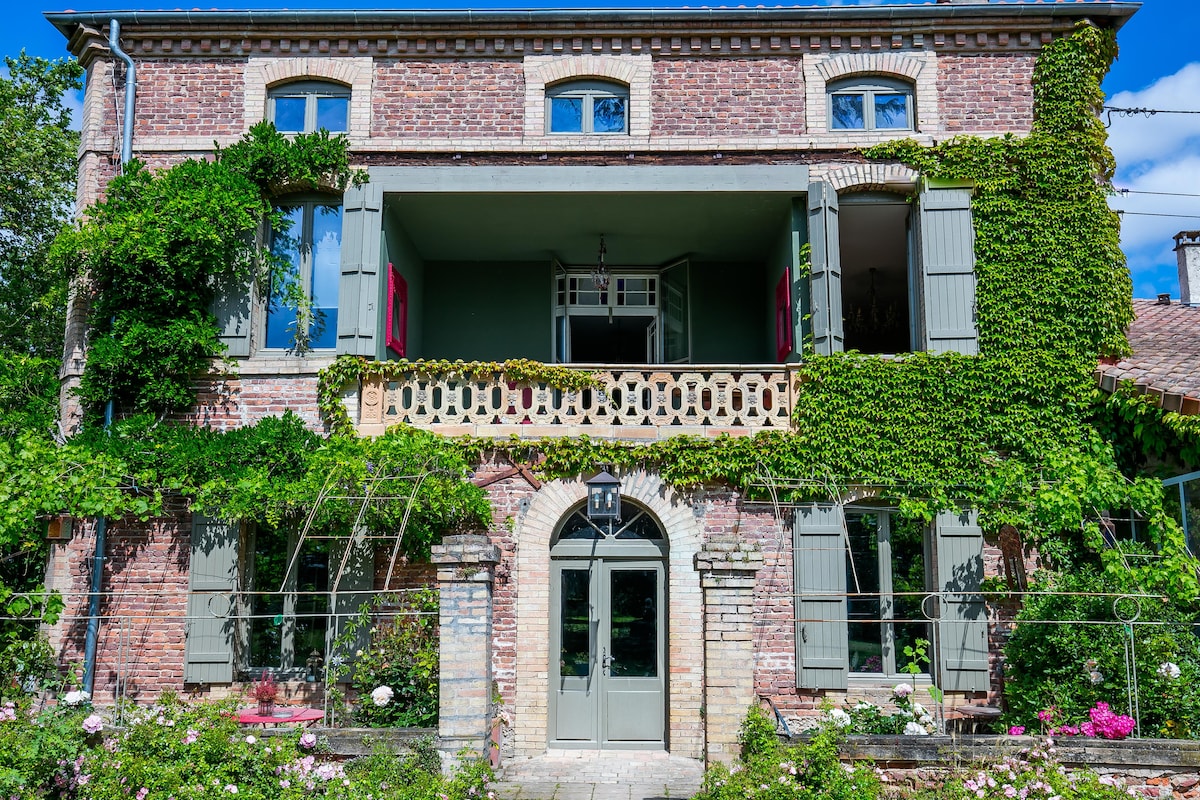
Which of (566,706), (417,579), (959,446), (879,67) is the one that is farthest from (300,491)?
(879,67)

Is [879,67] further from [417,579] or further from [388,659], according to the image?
[388,659]

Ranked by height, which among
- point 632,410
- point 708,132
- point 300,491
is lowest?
point 300,491

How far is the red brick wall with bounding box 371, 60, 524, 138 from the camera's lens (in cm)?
1169

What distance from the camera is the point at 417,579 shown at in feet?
35.0

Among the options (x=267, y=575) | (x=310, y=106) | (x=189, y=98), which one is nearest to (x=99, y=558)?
(x=267, y=575)

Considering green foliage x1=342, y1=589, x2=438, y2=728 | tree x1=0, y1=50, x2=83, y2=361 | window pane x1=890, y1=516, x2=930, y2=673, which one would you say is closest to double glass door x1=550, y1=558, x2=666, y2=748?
green foliage x1=342, y1=589, x2=438, y2=728

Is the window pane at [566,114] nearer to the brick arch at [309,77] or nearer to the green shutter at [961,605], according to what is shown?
the brick arch at [309,77]

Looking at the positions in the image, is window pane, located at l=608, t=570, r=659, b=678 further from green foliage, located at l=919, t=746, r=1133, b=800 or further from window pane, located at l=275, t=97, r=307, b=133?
window pane, located at l=275, t=97, r=307, b=133

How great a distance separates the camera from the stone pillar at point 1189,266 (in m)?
14.2

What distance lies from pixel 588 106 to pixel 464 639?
676 centimetres

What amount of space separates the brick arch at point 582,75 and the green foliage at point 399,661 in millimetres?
5686

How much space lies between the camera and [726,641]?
25.7 ft

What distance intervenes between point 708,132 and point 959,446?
4.63 metres

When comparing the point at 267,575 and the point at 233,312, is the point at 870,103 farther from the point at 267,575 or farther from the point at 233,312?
the point at 267,575
